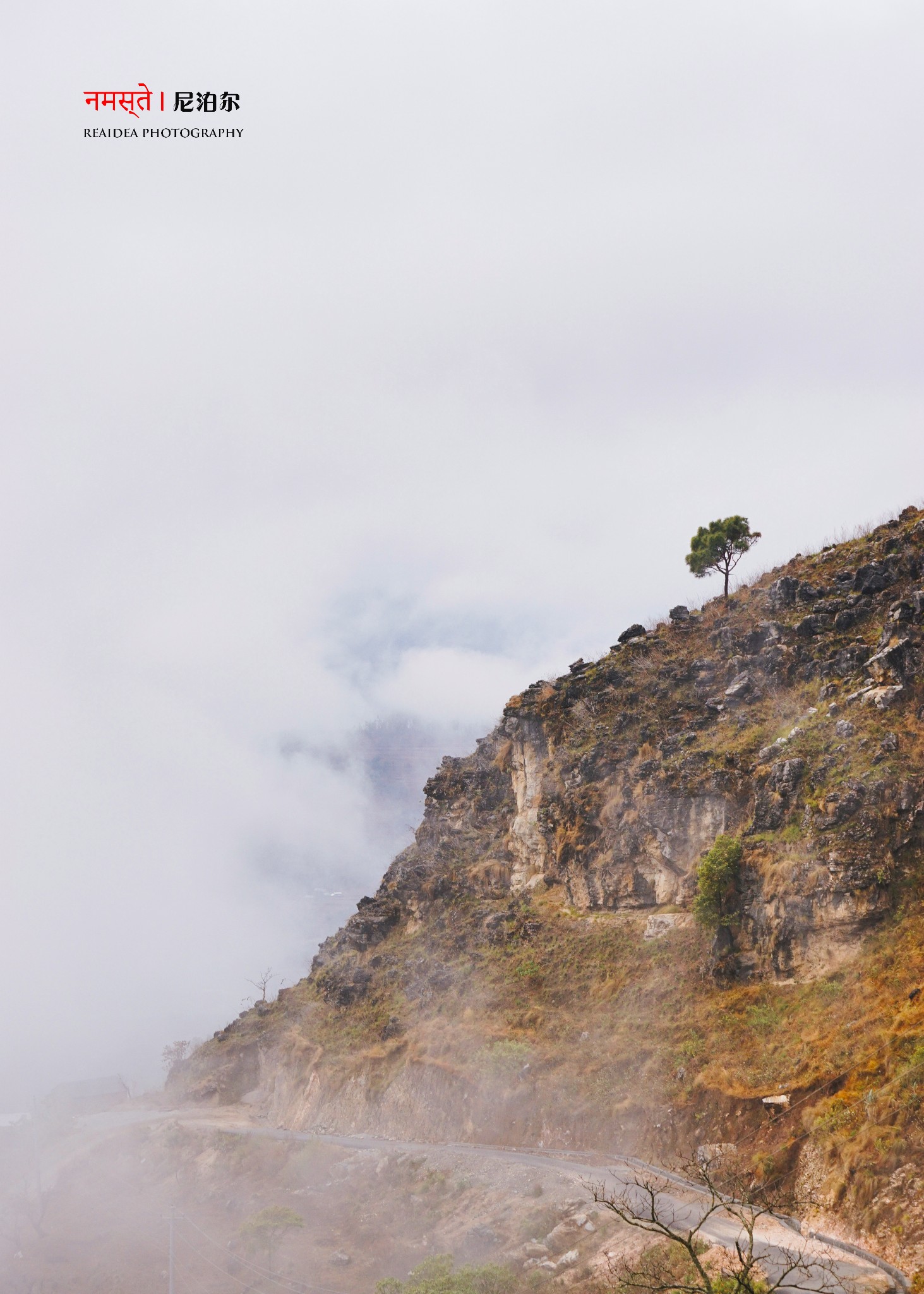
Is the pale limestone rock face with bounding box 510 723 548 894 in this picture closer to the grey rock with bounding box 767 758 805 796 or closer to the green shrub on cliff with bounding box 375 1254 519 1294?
the grey rock with bounding box 767 758 805 796

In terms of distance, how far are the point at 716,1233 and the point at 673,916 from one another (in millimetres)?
28231

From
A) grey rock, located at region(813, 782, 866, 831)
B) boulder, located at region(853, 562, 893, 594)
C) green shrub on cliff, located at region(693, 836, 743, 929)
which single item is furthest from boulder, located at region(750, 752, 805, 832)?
boulder, located at region(853, 562, 893, 594)

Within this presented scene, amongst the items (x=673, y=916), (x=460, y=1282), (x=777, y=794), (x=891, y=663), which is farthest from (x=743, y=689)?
(x=460, y=1282)

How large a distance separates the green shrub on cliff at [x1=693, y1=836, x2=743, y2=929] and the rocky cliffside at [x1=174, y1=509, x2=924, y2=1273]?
0.70m

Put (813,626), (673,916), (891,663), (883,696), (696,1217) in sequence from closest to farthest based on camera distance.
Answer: (696,1217), (883,696), (891,663), (673,916), (813,626)

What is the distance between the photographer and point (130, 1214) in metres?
82.1

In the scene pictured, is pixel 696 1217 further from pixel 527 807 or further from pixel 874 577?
pixel 874 577

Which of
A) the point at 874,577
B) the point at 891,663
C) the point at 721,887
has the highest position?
the point at 874,577

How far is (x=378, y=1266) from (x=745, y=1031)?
93.0 feet

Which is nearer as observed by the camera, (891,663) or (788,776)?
(788,776)

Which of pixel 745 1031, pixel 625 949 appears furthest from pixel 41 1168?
pixel 745 1031

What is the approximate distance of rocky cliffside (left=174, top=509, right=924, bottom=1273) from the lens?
4316 cm

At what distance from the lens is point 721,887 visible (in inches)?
2101

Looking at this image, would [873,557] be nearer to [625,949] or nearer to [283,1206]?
[625,949]
